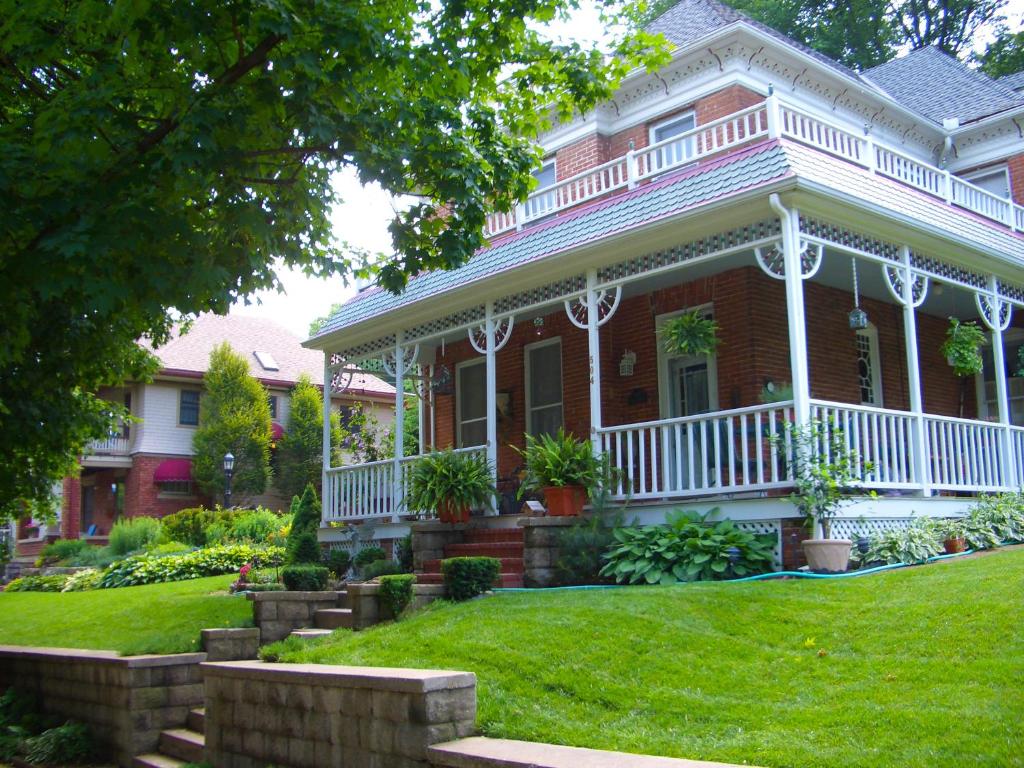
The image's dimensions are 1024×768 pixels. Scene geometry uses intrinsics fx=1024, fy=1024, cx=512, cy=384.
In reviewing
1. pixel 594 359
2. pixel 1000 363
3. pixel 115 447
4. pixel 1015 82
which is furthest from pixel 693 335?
pixel 115 447

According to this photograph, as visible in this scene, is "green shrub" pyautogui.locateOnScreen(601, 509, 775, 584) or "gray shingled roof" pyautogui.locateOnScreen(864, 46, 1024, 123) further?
"gray shingled roof" pyautogui.locateOnScreen(864, 46, 1024, 123)

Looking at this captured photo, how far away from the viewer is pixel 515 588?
11453mm

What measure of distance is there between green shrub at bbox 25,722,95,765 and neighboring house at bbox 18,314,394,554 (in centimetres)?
2275

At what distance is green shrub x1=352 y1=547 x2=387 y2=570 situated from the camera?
14.5 m

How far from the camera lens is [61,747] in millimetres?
9578

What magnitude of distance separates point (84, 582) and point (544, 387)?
37.4 ft

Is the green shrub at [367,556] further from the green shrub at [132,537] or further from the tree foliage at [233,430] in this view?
the tree foliage at [233,430]

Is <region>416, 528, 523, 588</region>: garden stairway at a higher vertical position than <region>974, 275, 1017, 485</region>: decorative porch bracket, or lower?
lower

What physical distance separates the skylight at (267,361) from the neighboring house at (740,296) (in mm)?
18118

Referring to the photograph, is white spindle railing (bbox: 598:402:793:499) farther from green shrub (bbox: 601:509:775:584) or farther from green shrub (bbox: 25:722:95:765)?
green shrub (bbox: 25:722:95:765)

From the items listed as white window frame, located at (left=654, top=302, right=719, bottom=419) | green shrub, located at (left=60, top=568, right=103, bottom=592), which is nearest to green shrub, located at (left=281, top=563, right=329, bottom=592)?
white window frame, located at (left=654, top=302, right=719, bottom=419)

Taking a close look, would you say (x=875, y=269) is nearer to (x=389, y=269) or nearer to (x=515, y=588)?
(x=515, y=588)

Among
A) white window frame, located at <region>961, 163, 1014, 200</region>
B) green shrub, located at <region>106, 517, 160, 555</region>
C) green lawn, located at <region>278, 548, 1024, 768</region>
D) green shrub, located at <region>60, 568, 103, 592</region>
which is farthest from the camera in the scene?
green shrub, located at <region>106, 517, 160, 555</region>

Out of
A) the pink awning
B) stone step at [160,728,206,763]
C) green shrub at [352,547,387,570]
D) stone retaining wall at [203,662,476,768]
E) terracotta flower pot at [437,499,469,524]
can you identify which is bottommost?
stone step at [160,728,206,763]
